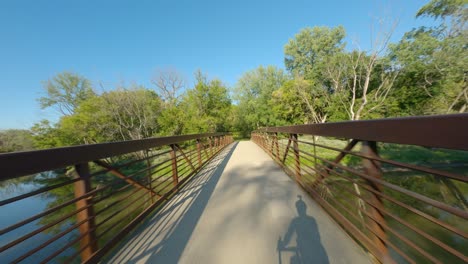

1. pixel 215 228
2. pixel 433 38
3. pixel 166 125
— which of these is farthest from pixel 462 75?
pixel 166 125

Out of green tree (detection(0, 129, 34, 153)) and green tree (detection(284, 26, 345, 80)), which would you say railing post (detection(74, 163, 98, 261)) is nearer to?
green tree (detection(284, 26, 345, 80))

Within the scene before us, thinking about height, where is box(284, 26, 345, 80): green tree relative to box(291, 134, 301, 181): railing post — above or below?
above

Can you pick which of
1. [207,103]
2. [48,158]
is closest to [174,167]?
[48,158]

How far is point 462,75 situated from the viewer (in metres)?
10.6

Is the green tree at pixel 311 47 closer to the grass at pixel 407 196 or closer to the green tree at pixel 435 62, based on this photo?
the green tree at pixel 435 62

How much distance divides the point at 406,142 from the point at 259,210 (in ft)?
6.00

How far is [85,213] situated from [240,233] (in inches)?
56.8

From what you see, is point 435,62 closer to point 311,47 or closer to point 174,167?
point 311,47

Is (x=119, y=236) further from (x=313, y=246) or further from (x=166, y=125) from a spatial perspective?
(x=166, y=125)

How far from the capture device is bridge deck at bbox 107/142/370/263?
157 centimetres

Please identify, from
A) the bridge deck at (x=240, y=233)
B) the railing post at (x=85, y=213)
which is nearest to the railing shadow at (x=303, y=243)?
the bridge deck at (x=240, y=233)

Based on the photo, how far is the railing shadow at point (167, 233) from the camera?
1.65 m

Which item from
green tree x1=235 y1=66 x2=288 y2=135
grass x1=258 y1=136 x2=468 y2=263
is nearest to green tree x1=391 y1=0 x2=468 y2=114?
grass x1=258 y1=136 x2=468 y2=263

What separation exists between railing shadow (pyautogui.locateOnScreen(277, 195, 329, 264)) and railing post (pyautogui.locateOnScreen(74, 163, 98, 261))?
1.62 metres
